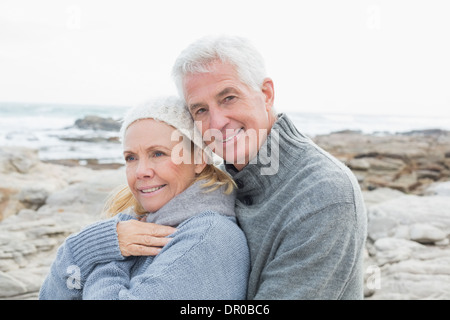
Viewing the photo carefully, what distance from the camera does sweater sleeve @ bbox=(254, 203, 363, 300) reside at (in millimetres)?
1629

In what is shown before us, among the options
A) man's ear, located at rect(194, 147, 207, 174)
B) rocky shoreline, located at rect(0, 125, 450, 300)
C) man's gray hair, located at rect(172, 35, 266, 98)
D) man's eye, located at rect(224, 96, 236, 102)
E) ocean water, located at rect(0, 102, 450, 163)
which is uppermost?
man's gray hair, located at rect(172, 35, 266, 98)

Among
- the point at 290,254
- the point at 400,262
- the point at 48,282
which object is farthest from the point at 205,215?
the point at 400,262

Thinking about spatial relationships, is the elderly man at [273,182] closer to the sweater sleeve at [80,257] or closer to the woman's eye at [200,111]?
the woman's eye at [200,111]

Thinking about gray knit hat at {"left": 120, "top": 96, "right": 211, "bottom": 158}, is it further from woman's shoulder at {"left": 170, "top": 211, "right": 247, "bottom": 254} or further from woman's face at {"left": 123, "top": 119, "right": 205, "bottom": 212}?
woman's shoulder at {"left": 170, "top": 211, "right": 247, "bottom": 254}

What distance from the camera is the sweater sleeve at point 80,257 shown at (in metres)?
1.90

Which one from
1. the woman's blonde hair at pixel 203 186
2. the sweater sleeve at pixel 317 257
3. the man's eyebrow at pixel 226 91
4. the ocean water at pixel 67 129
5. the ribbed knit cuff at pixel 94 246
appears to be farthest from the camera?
the ocean water at pixel 67 129

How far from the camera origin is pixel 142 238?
190 centimetres

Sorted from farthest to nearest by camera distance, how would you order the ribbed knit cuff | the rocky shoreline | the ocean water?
the ocean water, the rocky shoreline, the ribbed knit cuff

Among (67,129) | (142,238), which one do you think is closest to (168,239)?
(142,238)

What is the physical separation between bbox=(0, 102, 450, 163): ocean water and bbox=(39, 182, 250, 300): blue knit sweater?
358cm

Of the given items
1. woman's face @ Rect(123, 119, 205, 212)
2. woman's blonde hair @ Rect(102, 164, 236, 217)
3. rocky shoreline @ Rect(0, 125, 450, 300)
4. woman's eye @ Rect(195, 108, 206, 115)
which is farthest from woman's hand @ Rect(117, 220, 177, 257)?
rocky shoreline @ Rect(0, 125, 450, 300)

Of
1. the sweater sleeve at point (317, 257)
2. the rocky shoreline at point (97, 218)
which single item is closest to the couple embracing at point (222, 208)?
the sweater sleeve at point (317, 257)

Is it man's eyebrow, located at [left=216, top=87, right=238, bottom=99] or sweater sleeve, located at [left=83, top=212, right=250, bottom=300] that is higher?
man's eyebrow, located at [left=216, top=87, right=238, bottom=99]

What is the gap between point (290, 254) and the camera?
168cm
